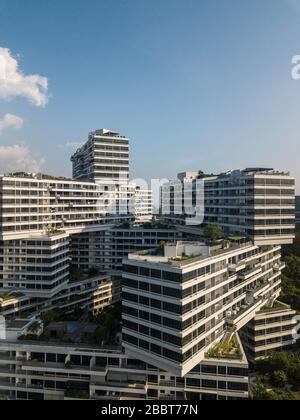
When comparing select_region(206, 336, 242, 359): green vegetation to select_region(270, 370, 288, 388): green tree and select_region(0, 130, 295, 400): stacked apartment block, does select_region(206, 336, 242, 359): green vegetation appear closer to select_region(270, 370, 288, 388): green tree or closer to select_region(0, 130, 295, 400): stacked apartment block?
select_region(0, 130, 295, 400): stacked apartment block

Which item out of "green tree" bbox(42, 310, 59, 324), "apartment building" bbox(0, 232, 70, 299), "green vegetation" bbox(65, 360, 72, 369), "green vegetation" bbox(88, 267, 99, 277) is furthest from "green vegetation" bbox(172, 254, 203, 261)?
"green vegetation" bbox(88, 267, 99, 277)

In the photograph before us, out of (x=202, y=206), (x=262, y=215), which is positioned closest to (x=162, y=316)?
(x=262, y=215)

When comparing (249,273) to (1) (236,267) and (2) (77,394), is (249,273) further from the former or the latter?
(2) (77,394)

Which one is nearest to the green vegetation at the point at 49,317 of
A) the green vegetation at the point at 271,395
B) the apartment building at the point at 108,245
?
the green vegetation at the point at 271,395

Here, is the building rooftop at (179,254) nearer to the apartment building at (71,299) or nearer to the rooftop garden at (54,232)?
the apartment building at (71,299)

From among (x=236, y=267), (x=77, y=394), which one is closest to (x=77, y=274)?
(x=77, y=394)

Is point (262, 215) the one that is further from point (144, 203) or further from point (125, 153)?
point (144, 203)
